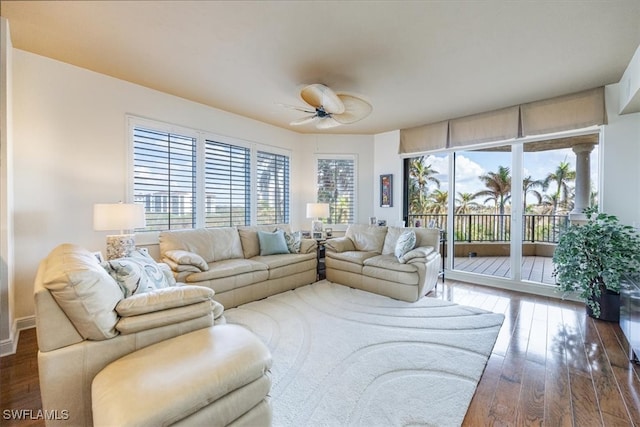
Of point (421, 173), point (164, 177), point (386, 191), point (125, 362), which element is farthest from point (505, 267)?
point (164, 177)

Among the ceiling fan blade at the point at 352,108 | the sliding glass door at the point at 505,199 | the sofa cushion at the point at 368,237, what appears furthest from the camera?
the sofa cushion at the point at 368,237

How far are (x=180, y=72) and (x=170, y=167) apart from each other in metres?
1.23

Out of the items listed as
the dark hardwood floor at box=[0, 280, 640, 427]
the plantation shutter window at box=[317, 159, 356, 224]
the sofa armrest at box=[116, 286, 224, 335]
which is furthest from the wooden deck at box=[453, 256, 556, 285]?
the sofa armrest at box=[116, 286, 224, 335]

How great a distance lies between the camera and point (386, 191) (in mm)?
5223

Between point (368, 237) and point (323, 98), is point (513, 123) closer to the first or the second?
point (368, 237)

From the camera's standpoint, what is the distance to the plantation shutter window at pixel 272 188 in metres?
4.67

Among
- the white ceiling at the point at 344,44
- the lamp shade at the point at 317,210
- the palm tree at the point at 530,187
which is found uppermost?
the white ceiling at the point at 344,44

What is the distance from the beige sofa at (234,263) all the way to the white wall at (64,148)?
2.82ft

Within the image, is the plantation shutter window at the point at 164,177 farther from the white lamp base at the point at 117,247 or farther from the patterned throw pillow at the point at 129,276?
the patterned throw pillow at the point at 129,276

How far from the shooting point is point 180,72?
9.36 ft

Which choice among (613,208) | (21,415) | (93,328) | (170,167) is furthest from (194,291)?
(613,208)

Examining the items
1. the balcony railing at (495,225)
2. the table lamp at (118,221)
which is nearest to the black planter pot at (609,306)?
the balcony railing at (495,225)

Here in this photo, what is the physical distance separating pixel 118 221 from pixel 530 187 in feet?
17.0

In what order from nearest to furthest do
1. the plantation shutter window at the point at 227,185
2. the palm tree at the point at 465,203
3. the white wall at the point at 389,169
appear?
the plantation shutter window at the point at 227,185, the palm tree at the point at 465,203, the white wall at the point at 389,169
